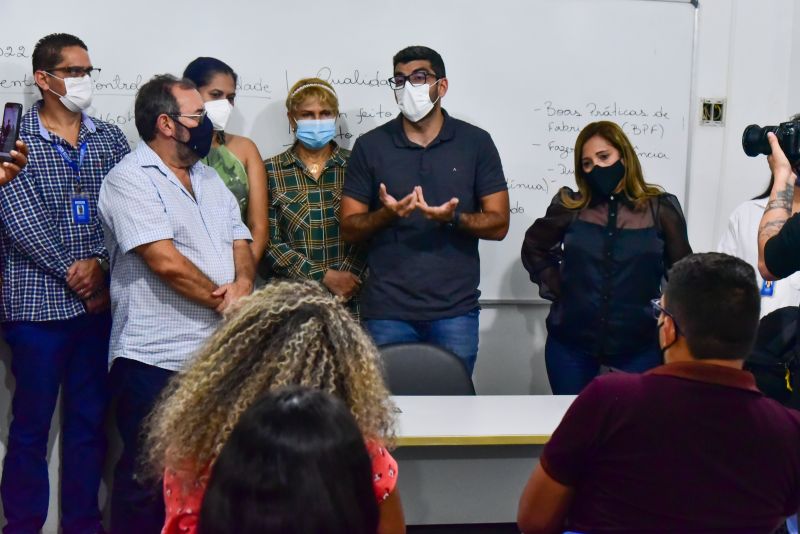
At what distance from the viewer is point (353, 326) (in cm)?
147

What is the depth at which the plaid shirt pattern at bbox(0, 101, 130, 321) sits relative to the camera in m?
2.98

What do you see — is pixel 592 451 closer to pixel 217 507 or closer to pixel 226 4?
pixel 217 507

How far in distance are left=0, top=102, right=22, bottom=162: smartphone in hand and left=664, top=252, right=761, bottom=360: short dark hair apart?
6.84 ft

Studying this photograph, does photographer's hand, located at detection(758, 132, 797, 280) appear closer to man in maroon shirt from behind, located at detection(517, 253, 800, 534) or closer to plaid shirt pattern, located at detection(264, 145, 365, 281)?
man in maroon shirt from behind, located at detection(517, 253, 800, 534)

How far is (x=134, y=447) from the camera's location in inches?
113

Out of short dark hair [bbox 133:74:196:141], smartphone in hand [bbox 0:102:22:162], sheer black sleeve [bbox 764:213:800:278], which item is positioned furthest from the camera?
short dark hair [bbox 133:74:196:141]

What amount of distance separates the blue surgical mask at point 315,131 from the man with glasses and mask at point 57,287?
676mm

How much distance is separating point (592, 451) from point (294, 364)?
1.83 ft

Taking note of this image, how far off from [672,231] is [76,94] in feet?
7.23

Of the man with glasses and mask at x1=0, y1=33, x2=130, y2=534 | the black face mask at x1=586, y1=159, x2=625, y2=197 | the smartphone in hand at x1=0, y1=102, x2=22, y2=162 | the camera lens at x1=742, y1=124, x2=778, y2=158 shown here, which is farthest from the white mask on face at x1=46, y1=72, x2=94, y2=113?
the camera lens at x1=742, y1=124, x2=778, y2=158

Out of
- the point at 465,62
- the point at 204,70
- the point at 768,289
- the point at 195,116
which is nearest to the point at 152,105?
the point at 195,116

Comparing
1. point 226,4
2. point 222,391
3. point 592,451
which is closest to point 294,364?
point 222,391

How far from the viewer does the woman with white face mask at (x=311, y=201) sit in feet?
11.1

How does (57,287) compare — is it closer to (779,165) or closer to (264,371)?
(264,371)
